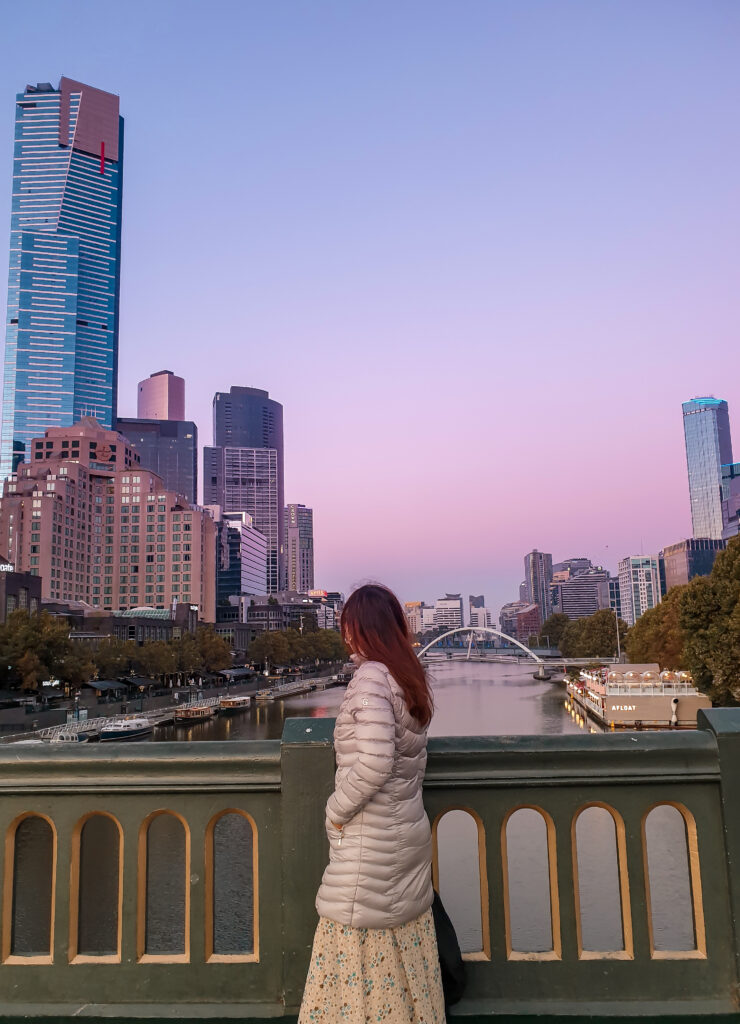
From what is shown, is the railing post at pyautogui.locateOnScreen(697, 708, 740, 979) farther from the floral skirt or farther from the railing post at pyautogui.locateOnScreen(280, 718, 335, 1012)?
the railing post at pyautogui.locateOnScreen(280, 718, 335, 1012)

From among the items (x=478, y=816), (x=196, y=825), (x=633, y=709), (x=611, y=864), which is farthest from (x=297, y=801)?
(x=633, y=709)

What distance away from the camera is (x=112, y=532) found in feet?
475

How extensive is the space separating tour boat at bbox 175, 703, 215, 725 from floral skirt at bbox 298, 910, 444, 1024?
69290 mm

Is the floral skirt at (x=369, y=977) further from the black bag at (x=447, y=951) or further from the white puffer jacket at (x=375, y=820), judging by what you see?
the black bag at (x=447, y=951)

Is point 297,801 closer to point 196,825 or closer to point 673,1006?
point 196,825

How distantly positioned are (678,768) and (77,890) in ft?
11.4

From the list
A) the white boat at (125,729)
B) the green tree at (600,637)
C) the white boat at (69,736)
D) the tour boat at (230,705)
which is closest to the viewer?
the white boat at (69,736)

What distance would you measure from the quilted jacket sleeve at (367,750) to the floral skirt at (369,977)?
0.57 metres

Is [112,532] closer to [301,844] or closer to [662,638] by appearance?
[662,638]

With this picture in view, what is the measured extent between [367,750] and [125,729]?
56.5 m

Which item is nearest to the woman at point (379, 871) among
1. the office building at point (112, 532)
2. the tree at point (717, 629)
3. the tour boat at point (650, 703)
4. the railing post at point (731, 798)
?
the railing post at point (731, 798)

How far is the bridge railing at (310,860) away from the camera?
4.43m

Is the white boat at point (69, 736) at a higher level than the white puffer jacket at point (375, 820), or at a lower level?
lower

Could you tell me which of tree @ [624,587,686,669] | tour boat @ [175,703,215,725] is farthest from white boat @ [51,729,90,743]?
tree @ [624,587,686,669]
